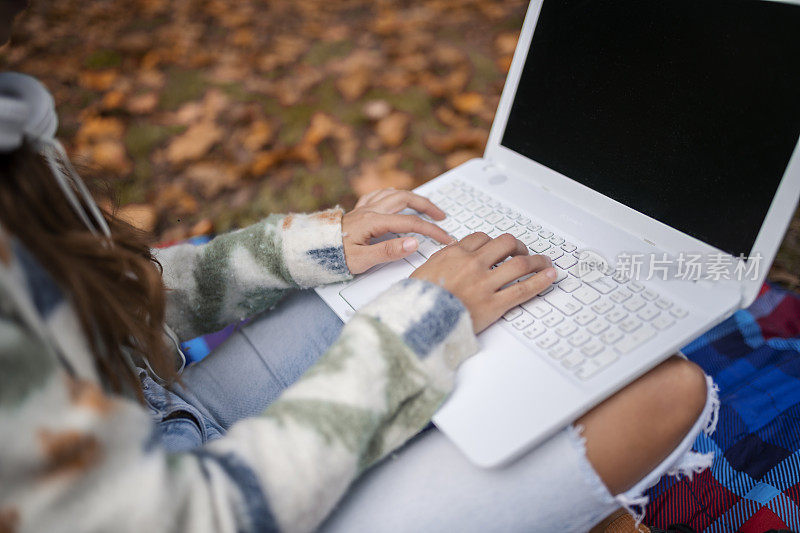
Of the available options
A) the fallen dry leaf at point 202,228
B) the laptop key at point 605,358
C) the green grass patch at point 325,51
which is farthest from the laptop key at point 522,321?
the green grass patch at point 325,51

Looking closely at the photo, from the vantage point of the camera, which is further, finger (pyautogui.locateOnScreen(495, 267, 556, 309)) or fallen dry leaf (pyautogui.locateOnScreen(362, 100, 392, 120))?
fallen dry leaf (pyautogui.locateOnScreen(362, 100, 392, 120))

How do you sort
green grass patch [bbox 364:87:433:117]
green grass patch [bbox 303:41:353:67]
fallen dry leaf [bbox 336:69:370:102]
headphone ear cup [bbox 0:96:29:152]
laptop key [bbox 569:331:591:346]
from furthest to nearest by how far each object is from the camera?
green grass patch [bbox 303:41:353:67] → fallen dry leaf [bbox 336:69:370:102] → green grass patch [bbox 364:87:433:117] → laptop key [bbox 569:331:591:346] → headphone ear cup [bbox 0:96:29:152]

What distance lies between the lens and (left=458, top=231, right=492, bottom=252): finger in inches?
30.0

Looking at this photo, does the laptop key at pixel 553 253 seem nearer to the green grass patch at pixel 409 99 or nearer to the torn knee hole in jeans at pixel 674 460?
the torn knee hole in jeans at pixel 674 460

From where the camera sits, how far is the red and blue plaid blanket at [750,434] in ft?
3.04

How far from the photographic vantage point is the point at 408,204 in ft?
3.11

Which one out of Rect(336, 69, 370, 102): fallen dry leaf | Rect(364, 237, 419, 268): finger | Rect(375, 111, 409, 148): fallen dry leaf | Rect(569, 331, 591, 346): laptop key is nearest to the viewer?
Rect(569, 331, 591, 346): laptop key

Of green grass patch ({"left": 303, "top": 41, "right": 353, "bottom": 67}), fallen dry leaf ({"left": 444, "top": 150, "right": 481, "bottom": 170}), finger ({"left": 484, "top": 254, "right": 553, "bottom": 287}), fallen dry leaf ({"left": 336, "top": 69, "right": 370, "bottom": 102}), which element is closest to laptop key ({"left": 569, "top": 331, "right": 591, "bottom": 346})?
finger ({"left": 484, "top": 254, "right": 553, "bottom": 287})

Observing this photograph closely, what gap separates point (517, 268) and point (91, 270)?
0.53m

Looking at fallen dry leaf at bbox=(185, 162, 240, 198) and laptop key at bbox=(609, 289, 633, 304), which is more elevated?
laptop key at bbox=(609, 289, 633, 304)

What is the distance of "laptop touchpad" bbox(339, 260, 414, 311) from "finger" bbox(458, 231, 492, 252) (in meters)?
0.12

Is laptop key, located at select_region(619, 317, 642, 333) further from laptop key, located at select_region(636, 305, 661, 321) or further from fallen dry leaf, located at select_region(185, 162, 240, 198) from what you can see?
fallen dry leaf, located at select_region(185, 162, 240, 198)

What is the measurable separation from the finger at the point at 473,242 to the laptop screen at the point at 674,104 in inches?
9.8

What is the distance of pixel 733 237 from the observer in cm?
71
